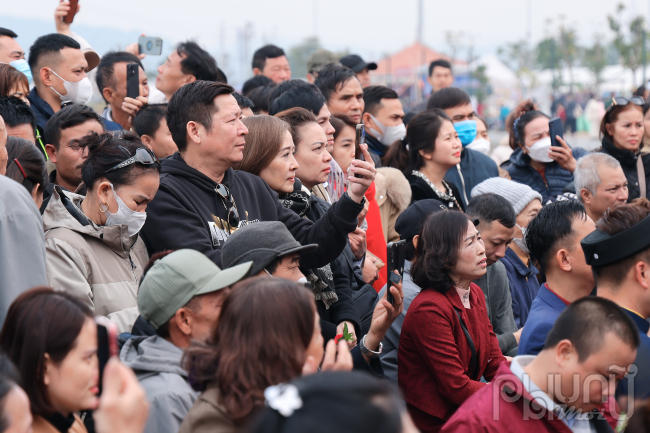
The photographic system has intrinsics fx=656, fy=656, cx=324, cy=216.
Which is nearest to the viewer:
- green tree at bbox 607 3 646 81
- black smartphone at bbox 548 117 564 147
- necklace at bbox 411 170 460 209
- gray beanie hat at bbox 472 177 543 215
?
gray beanie hat at bbox 472 177 543 215

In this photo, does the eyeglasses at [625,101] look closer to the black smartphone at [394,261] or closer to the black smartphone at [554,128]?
the black smartphone at [554,128]

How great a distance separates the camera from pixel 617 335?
2512 millimetres

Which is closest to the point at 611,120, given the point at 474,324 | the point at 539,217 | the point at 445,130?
the point at 445,130

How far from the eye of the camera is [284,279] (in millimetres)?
2299

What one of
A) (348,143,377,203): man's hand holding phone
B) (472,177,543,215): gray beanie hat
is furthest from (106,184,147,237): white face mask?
(472,177,543,215): gray beanie hat

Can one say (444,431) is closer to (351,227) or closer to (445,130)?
(351,227)

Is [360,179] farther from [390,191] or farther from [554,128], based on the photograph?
[554,128]

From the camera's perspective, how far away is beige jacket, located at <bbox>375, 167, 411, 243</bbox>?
5.39 metres

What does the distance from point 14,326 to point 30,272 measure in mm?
663

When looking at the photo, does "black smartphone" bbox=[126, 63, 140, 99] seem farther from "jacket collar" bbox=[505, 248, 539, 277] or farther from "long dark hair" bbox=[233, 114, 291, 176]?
"jacket collar" bbox=[505, 248, 539, 277]

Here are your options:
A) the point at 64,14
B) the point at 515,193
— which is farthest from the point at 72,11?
the point at 515,193

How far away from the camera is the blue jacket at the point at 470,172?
6.57 metres

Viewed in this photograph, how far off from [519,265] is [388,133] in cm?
250

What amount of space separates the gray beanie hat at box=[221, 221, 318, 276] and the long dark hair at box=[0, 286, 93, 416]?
902 millimetres
